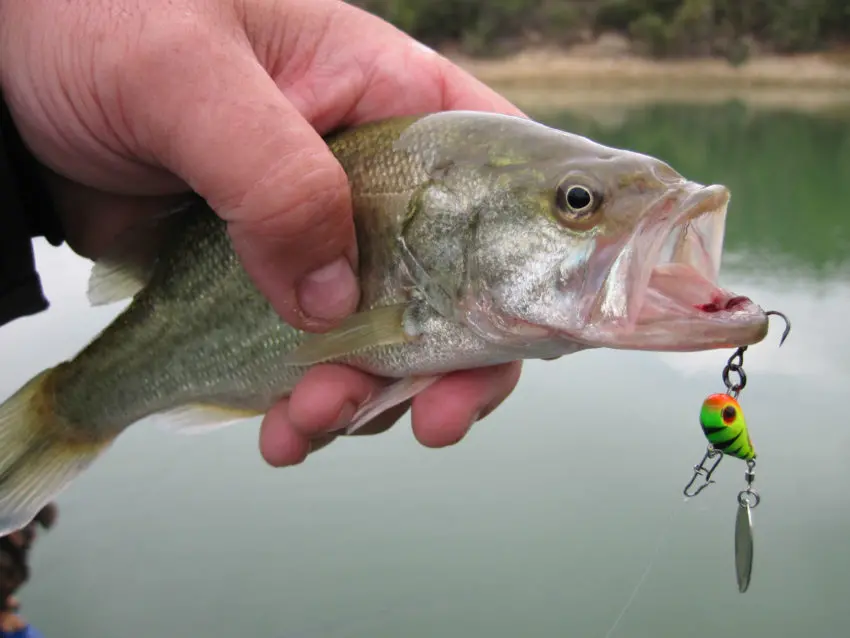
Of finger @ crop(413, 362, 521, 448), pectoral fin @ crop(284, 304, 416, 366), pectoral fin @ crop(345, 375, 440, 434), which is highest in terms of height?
pectoral fin @ crop(284, 304, 416, 366)

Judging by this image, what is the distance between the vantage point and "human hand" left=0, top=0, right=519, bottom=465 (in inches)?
62.7

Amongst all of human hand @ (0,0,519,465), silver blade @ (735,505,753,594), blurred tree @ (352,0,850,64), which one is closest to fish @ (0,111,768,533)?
human hand @ (0,0,519,465)

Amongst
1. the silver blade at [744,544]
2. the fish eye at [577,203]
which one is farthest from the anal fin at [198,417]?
the silver blade at [744,544]

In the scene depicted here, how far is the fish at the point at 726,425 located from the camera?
1833mm

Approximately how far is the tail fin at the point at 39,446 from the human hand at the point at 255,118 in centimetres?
52

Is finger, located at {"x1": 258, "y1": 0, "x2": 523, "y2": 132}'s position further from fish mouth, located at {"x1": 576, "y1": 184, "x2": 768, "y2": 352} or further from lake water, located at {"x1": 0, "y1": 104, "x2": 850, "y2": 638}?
lake water, located at {"x1": 0, "y1": 104, "x2": 850, "y2": 638}

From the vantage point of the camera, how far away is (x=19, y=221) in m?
2.28

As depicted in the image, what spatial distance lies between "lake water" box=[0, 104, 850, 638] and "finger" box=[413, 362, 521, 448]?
2.07 metres

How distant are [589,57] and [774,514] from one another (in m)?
32.1

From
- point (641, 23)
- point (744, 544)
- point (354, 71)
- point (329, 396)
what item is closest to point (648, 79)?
point (641, 23)

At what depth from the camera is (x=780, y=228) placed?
32.6ft

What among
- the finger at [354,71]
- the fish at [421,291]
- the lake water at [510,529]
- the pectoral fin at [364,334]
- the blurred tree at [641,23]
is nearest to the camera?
the fish at [421,291]

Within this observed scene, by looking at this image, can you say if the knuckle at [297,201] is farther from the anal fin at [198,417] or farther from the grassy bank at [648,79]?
the grassy bank at [648,79]

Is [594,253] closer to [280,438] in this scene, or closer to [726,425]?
[726,425]
